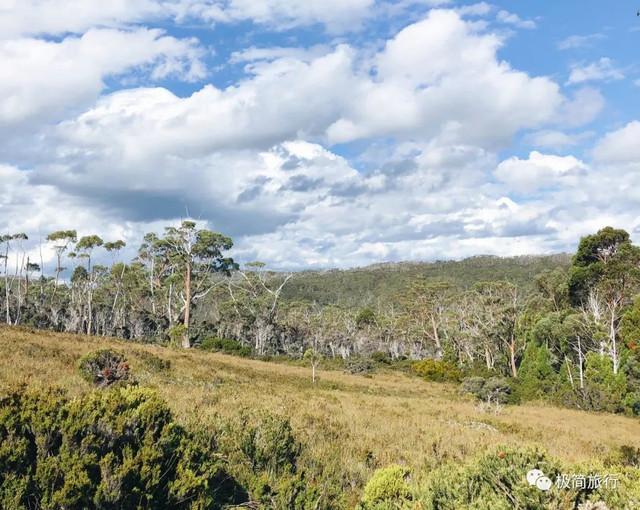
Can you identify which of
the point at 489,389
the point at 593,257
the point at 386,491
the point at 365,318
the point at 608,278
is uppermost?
the point at 593,257

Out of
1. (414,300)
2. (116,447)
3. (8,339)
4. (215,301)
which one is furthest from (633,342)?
(215,301)

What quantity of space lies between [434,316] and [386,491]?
215ft

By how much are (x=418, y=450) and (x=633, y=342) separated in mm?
8063

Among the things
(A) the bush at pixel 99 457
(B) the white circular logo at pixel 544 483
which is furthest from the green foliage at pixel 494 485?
(A) the bush at pixel 99 457

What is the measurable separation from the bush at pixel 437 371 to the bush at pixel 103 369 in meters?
32.3

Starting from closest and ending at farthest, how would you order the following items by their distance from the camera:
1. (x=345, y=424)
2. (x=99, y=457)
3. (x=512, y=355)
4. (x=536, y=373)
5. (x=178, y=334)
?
(x=99, y=457) → (x=345, y=424) → (x=178, y=334) → (x=536, y=373) → (x=512, y=355)

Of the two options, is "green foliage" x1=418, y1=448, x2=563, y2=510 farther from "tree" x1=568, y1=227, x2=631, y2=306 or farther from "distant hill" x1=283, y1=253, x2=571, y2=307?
"distant hill" x1=283, y1=253, x2=571, y2=307

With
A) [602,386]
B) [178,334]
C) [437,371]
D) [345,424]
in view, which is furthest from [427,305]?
[345,424]

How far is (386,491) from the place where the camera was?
184 inches

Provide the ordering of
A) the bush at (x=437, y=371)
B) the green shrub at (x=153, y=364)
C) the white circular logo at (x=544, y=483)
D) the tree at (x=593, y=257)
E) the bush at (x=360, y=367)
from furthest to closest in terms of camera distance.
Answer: the bush at (x=360, y=367)
the bush at (x=437, y=371)
the tree at (x=593, y=257)
the green shrub at (x=153, y=364)
the white circular logo at (x=544, y=483)

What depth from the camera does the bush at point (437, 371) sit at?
40219 mm

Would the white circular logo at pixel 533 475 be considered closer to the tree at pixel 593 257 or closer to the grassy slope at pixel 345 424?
the grassy slope at pixel 345 424

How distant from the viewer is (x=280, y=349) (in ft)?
271

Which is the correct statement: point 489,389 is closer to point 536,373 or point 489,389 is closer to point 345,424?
point 536,373
